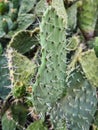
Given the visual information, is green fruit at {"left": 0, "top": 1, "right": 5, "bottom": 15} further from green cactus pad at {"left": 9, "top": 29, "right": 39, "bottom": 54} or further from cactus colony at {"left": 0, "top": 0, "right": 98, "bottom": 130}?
green cactus pad at {"left": 9, "top": 29, "right": 39, "bottom": 54}

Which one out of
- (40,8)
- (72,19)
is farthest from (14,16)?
(72,19)

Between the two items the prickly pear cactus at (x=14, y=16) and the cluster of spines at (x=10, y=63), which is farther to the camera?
the prickly pear cactus at (x=14, y=16)

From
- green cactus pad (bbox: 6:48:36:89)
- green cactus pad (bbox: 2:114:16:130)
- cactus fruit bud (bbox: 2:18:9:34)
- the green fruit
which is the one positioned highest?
the green fruit

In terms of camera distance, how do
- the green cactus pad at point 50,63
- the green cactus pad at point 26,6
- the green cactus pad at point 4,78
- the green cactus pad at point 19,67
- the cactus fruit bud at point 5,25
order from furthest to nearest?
the green cactus pad at point 26,6
the cactus fruit bud at point 5,25
the green cactus pad at point 4,78
the green cactus pad at point 19,67
the green cactus pad at point 50,63

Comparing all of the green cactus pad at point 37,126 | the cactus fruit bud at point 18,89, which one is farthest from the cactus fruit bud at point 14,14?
the green cactus pad at point 37,126

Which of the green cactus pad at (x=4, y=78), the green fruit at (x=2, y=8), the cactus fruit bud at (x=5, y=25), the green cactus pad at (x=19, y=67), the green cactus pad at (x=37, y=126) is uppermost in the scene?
the green fruit at (x=2, y=8)

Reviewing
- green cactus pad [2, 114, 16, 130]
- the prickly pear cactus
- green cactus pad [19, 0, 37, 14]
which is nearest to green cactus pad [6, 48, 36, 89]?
green cactus pad [2, 114, 16, 130]

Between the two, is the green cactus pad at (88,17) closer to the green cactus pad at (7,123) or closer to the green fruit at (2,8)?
the green fruit at (2,8)

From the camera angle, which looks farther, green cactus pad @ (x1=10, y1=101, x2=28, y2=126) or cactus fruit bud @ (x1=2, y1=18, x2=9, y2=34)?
cactus fruit bud @ (x1=2, y1=18, x2=9, y2=34)
